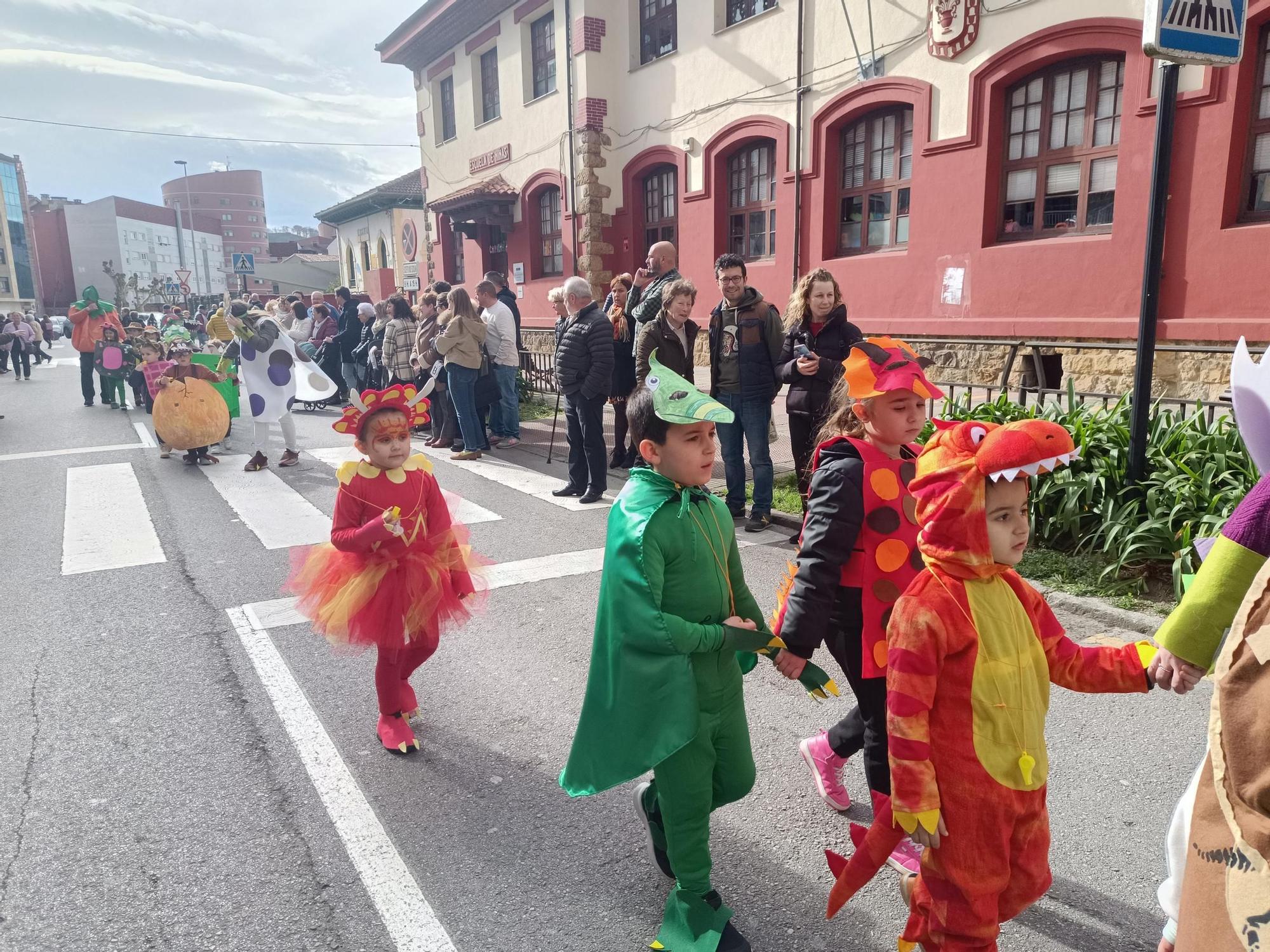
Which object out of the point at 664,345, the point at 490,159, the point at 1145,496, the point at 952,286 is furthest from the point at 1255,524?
the point at 490,159

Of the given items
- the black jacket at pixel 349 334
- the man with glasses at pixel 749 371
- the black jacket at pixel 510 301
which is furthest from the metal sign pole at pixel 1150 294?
the black jacket at pixel 349 334

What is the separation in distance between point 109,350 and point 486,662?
43.1 ft

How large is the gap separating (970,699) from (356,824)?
2264 mm

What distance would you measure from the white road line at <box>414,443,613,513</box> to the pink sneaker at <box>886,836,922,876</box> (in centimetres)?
517

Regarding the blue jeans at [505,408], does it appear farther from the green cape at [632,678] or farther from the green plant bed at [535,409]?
the green cape at [632,678]

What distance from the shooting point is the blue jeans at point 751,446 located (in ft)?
23.0

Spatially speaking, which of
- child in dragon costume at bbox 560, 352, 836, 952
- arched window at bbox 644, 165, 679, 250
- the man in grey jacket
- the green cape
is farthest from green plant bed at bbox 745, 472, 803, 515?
arched window at bbox 644, 165, 679, 250

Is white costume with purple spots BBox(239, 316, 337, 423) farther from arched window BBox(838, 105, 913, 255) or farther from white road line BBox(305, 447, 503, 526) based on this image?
arched window BBox(838, 105, 913, 255)

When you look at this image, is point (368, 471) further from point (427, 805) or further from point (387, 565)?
point (427, 805)

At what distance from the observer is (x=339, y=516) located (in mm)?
3637

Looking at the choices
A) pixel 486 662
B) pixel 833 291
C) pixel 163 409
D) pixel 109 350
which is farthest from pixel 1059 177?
pixel 109 350

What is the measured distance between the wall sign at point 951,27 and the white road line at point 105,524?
1102 centimetres

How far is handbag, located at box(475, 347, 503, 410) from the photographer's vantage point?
10.7 meters

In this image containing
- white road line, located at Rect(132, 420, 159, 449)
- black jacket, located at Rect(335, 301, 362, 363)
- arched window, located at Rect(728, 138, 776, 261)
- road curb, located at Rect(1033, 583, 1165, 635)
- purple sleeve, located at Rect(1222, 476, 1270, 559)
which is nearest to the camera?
purple sleeve, located at Rect(1222, 476, 1270, 559)
